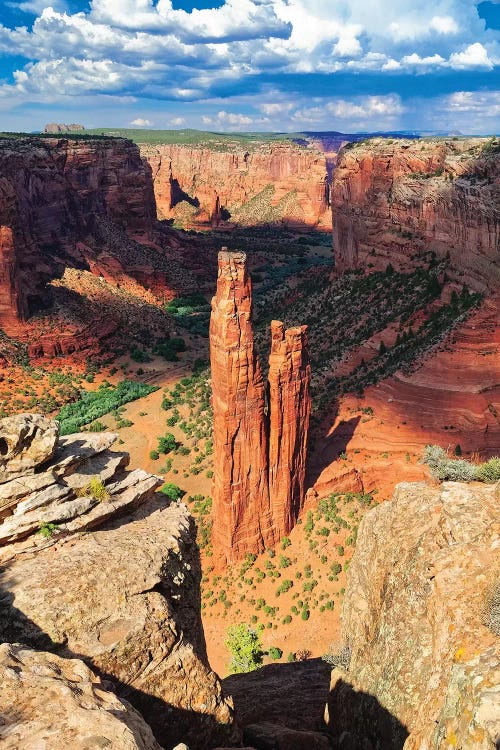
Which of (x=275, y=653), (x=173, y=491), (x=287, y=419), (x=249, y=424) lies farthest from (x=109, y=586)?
(x=173, y=491)

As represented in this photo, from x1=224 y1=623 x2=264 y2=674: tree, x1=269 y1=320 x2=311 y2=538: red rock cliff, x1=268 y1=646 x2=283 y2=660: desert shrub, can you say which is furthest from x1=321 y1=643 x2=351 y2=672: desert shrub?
x1=269 y1=320 x2=311 y2=538: red rock cliff

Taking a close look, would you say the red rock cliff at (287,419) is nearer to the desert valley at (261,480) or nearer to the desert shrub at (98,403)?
the desert valley at (261,480)

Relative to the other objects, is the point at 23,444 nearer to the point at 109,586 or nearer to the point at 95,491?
the point at 95,491

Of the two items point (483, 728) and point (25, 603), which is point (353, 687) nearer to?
Result: point (483, 728)

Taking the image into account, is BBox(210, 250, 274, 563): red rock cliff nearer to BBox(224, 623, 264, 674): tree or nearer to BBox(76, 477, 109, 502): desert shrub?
BBox(224, 623, 264, 674): tree

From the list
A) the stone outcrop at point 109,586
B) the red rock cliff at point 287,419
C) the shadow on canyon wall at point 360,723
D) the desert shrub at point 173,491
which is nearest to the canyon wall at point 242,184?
the desert shrub at point 173,491

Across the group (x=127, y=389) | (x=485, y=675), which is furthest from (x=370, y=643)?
(x=127, y=389)
